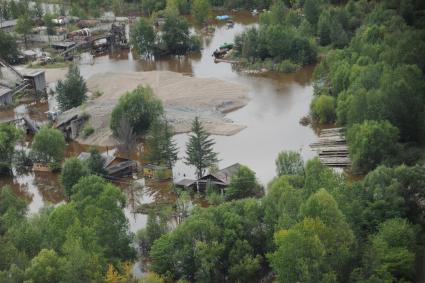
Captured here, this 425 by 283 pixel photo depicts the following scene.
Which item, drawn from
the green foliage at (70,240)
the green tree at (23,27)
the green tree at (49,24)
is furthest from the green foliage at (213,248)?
the green tree at (49,24)

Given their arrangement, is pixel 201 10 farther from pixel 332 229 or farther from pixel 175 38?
pixel 332 229

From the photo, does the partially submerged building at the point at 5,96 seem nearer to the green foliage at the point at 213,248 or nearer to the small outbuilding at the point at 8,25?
the small outbuilding at the point at 8,25

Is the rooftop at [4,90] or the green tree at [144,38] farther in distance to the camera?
the green tree at [144,38]

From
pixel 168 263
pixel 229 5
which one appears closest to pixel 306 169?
pixel 168 263

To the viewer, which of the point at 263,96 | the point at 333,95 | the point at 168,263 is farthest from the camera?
the point at 263,96

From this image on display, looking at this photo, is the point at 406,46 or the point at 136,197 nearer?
the point at 136,197

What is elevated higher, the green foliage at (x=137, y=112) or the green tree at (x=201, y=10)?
the green tree at (x=201, y=10)

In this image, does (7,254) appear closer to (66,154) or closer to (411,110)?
(66,154)
